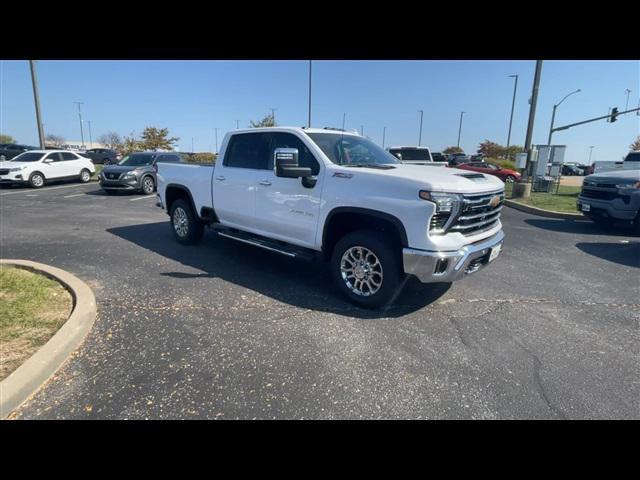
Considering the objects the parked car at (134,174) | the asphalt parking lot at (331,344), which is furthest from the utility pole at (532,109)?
the parked car at (134,174)

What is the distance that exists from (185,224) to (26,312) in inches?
126

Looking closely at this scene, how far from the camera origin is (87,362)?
9.62ft

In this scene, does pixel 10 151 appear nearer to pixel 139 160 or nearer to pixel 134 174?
pixel 139 160

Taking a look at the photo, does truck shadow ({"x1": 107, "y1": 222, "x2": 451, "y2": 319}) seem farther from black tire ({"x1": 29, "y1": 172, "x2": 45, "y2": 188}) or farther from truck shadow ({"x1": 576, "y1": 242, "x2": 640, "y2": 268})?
black tire ({"x1": 29, "y1": 172, "x2": 45, "y2": 188})

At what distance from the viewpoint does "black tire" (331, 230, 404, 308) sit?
3770 mm

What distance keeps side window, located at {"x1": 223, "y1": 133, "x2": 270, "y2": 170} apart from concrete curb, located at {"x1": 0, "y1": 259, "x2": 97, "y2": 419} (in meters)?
2.62

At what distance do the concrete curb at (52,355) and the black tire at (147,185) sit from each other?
10.9 meters

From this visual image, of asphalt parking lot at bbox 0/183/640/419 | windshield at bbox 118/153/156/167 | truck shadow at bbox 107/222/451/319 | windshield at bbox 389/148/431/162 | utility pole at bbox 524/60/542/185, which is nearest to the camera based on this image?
asphalt parking lot at bbox 0/183/640/419

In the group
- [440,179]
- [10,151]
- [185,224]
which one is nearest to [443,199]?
[440,179]

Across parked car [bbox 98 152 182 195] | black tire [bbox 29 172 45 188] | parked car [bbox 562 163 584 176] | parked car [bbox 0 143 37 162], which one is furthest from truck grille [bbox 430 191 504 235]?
parked car [bbox 562 163 584 176]

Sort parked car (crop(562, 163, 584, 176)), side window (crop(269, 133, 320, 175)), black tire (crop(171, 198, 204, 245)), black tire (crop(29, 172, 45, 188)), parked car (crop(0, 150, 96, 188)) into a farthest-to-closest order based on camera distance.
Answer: parked car (crop(562, 163, 584, 176))
black tire (crop(29, 172, 45, 188))
parked car (crop(0, 150, 96, 188))
black tire (crop(171, 198, 204, 245))
side window (crop(269, 133, 320, 175))
